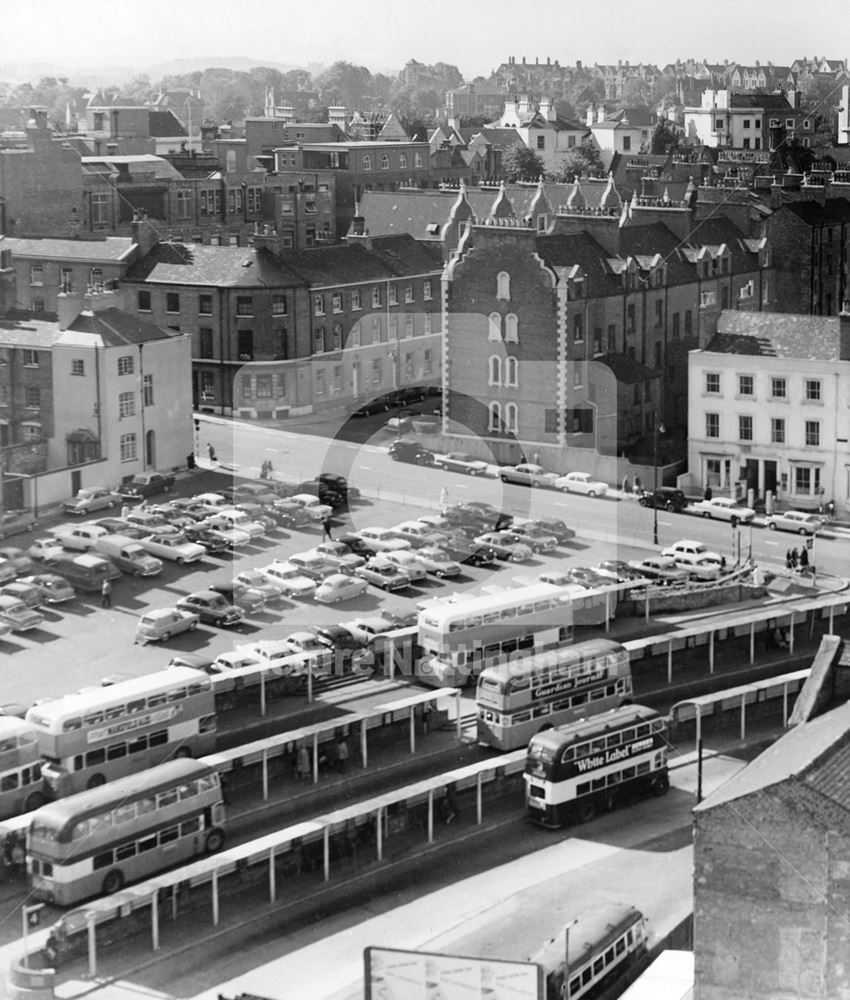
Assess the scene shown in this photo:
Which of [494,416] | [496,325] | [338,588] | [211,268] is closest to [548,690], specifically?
[338,588]

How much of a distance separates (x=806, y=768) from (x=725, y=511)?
59.7 feet

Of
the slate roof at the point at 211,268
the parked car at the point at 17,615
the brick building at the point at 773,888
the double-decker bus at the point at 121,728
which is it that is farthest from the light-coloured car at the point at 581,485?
the brick building at the point at 773,888

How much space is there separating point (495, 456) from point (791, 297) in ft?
31.7

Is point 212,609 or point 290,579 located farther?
point 290,579

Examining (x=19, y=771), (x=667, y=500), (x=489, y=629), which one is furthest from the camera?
(x=667, y=500)

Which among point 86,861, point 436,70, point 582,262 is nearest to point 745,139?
point 436,70

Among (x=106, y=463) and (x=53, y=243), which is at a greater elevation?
(x=53, y=243)

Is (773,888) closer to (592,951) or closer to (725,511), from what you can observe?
(592,951)

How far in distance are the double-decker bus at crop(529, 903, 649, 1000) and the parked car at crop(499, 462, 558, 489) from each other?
17.8 m

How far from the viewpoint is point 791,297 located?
139ft

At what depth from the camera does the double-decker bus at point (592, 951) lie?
52.1ft

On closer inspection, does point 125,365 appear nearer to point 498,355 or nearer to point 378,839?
point 498,355

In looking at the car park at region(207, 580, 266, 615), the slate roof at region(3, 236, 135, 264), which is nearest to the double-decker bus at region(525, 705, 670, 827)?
the car park at region(207, 580, 266, 615)

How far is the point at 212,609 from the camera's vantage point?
27109mm
